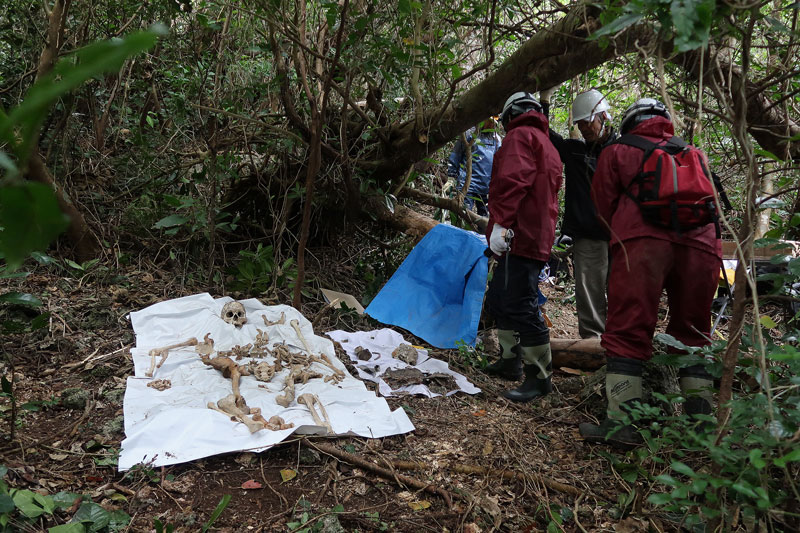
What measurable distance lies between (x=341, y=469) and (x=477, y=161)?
4.63m

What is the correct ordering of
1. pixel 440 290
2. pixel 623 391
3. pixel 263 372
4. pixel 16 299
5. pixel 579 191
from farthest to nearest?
pixel 440 290
pixel 579 191
pixel 263 372
pixel 623 391
pixel 16 299

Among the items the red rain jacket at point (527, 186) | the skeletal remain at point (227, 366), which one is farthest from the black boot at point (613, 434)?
the skeletal remain at point (227, 366)

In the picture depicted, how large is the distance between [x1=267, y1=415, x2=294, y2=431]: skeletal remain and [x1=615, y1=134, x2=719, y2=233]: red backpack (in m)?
2.10

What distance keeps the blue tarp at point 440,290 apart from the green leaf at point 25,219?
4012mm

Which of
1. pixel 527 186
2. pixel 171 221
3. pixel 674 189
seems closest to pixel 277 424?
pixel 527 186

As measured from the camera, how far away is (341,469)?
8.39 feet

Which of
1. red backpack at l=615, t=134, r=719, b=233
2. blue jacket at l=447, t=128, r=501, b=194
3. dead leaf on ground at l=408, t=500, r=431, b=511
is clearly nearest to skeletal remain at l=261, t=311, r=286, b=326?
dead leaf on ground at l=408, t=500, r=431, b=511

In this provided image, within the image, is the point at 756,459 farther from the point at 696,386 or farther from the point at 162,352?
the point at 162,352

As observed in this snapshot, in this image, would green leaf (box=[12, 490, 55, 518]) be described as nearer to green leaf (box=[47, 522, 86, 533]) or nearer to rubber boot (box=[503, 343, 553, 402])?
green leaf (box=[47, 522, 86, 533])

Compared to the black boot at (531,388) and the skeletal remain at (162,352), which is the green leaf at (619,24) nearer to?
the black boot at (531,388)

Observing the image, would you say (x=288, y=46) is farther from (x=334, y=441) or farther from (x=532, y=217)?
(x=334, y=441)

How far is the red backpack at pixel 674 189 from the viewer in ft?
9.21

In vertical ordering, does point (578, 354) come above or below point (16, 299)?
below

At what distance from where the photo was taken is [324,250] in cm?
555
